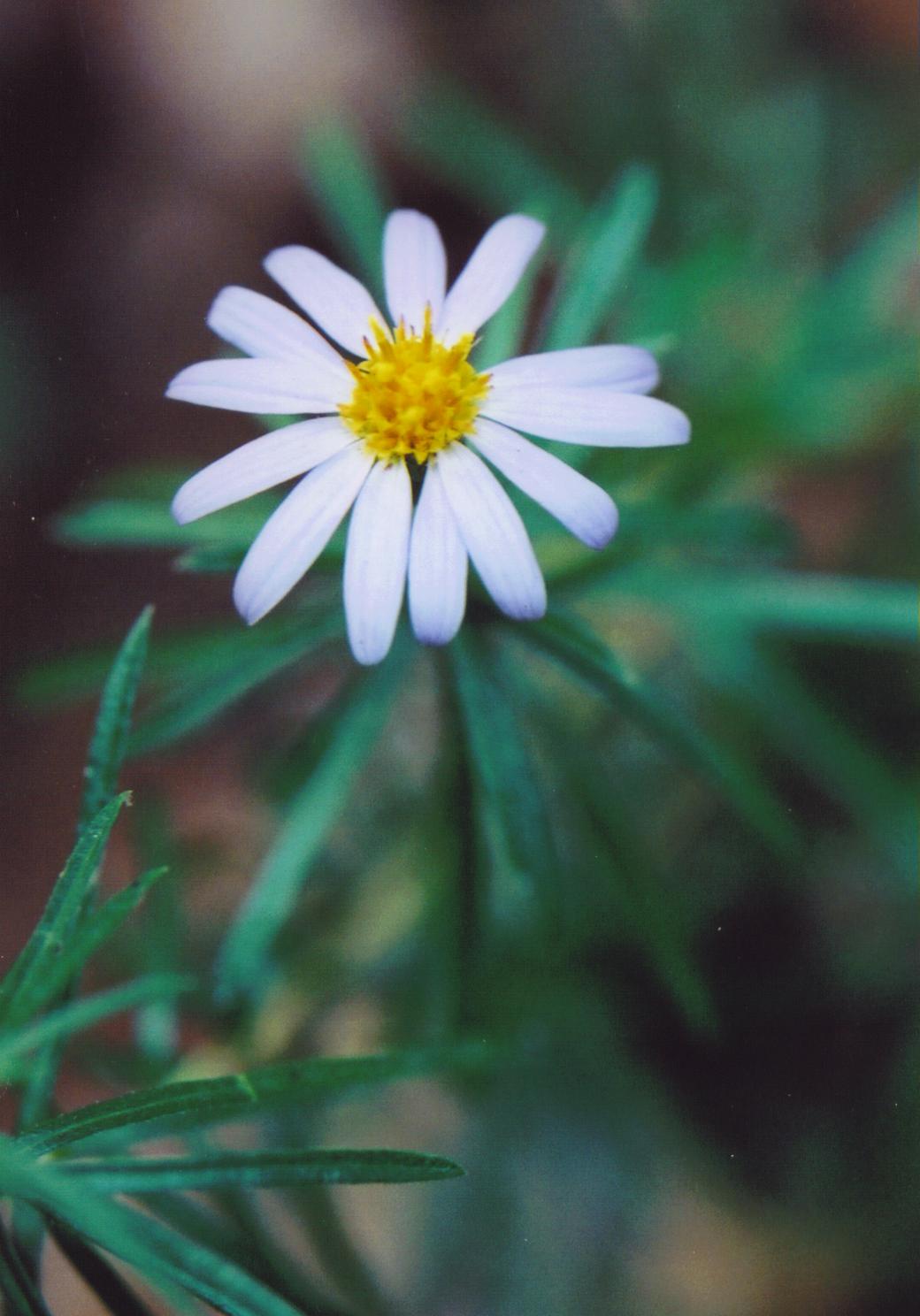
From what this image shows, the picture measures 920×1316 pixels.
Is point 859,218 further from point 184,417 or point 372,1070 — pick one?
point 372,1070

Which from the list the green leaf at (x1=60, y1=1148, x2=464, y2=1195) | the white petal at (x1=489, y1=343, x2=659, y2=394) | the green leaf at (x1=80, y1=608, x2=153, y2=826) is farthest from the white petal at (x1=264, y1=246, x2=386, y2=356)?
the green leaf at (x1=60, y1=1148, x2=464, y2=1195)

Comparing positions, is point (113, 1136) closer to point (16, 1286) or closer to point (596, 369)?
point (16, 1286)

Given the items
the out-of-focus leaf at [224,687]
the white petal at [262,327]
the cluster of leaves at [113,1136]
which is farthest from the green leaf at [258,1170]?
the white petal at [262,327]

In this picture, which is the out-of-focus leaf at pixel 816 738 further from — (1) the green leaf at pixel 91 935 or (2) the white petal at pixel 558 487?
(1) the green leaf at pixel 91 935

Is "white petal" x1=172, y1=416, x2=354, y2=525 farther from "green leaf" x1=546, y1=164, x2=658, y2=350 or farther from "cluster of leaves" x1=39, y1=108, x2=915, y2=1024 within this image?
"green leaf" x1=546, y1=164, x2=658, y2=350

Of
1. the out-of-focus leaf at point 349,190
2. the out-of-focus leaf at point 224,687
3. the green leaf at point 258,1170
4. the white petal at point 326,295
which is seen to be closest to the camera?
the green leaf at point 258,1170

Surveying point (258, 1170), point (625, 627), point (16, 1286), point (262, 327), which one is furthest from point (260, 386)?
point (625, 627)
